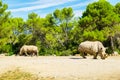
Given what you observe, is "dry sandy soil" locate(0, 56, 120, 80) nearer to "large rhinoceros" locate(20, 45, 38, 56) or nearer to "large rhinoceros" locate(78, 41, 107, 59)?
"large rhinoceros" locate(78, 41, 107, 59)

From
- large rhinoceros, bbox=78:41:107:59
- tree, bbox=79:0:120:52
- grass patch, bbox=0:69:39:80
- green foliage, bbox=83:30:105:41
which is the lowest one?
grass patch, bbox=0:69:39:80

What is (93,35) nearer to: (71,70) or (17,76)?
(71,70)

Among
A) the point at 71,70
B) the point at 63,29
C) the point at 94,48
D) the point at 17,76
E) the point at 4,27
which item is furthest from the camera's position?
the point at 63,29

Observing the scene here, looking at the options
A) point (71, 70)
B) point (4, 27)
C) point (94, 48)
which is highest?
point (4, 27)

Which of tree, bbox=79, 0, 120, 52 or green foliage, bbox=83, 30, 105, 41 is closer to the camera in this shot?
green foliage, bbox=83, 30, 105, 41

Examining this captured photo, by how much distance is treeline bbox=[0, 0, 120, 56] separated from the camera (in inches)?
2040

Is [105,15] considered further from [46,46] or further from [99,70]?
[99,70]

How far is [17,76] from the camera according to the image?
19984 millimetres

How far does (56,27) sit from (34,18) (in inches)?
211

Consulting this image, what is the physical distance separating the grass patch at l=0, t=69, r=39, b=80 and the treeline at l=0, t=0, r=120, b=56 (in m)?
26.8

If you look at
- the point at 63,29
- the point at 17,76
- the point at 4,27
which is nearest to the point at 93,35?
the point at 63,29

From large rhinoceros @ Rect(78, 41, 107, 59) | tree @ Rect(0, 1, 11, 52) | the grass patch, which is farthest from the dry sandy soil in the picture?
tree @ Rect(0, 1, 11, 52)

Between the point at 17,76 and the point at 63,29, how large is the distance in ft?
129

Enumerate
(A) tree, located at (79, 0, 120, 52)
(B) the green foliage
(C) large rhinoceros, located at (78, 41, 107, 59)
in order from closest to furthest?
1. (C) large rhinoceros, located at (78, 41, 107, 59)
2. (B) the green foliage
3. (A) tree, located at (79, 0, 120, 52)
